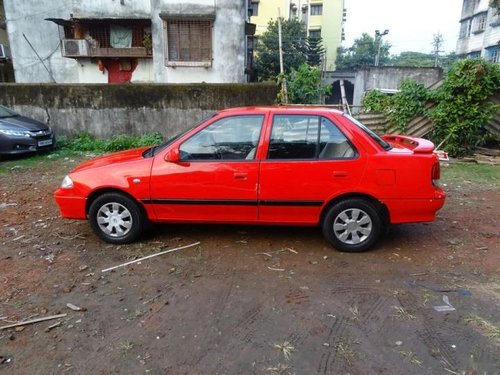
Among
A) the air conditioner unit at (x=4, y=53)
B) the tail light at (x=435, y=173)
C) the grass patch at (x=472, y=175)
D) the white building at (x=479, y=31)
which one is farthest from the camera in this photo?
the white building at (x=479, y=31)

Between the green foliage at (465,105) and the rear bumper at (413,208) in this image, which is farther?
the green foliage at (465,105)

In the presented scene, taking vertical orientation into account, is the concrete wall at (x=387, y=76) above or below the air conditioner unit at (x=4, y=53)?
A: below

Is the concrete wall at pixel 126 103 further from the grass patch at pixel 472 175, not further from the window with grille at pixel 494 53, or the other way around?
the window with grille at pixel 494 53

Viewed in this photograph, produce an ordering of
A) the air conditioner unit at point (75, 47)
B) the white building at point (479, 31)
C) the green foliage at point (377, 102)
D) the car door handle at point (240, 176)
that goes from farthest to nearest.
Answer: the white building at point (479, 31) → the air conditioner unit at point (75, 47) → the green foliage at point (377, 102) → the car door handle at point (240, 176)

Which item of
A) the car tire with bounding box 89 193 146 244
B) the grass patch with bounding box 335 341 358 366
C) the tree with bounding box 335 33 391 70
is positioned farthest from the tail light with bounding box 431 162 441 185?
the tree with bounding box 335 33 391 70

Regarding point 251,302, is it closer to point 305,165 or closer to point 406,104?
point 305,165

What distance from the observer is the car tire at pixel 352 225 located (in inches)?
158

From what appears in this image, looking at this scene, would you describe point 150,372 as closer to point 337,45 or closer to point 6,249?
point 6,249

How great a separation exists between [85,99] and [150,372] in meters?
9.65

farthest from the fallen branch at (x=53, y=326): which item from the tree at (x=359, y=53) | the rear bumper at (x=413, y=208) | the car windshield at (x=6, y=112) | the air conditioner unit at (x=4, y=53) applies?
the tree at (x=359, y=53)

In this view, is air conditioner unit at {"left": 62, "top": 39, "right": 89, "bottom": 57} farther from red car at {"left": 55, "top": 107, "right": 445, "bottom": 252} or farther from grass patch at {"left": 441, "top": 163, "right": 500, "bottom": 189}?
grass patch at {"left": 441, "top": 163, "right": 500, "bottom": 189}

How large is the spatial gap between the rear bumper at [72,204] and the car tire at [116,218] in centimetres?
12

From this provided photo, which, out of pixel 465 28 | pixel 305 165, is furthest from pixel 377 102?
pixel 465 28

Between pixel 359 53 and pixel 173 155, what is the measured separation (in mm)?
45924
